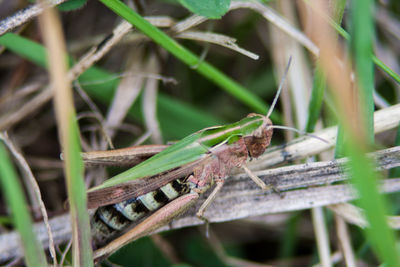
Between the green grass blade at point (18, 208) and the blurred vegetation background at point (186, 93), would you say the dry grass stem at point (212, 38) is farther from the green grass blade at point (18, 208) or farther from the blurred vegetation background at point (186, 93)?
the green grass blade at point (18, 208)

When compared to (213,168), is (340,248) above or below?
below

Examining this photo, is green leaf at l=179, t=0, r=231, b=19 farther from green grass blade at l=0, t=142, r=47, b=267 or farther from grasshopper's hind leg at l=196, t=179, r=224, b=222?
green grass blade at l=0, t=142, r=47, b=267

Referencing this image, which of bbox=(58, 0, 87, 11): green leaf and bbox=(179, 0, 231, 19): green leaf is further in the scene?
bbox=(58, 0, 87, 11): green leaf

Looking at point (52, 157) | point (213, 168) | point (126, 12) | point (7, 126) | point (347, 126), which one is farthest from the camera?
point (52, 157)

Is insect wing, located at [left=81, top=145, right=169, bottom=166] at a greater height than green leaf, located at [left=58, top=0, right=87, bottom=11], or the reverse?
green leaf, located at [left=58, top=0, right=87, bottom=11]

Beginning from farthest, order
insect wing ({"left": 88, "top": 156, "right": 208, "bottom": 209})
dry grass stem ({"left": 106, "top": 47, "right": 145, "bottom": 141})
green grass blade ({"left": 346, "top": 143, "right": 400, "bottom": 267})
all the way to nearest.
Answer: dry grass stem ({"left": 106, "top": 47, "right": 145, "bottom": 141}), insect wing ({"left": 88, "top": 156, "right": 208, "bottom": 209}), green grass blade ({"left": 346, "top": 143, "right": 400, "bottom": 267})

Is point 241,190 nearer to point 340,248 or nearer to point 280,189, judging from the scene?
point 280,189

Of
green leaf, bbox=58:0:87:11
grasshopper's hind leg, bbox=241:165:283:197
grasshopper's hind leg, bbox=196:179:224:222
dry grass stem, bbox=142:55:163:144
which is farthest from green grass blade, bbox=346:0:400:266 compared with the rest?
dry grass stem, bbox=142:55:163:144

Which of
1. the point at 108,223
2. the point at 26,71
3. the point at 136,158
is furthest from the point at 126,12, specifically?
the point at 26,71
